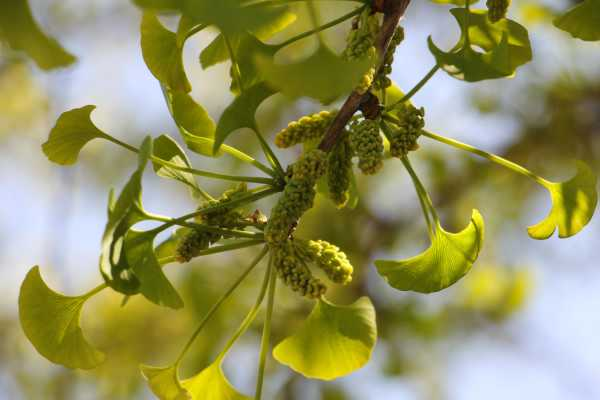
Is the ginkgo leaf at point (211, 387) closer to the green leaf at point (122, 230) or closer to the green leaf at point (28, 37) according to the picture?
the green leaf at point (122, 230)

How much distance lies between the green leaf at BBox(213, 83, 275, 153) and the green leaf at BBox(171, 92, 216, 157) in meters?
0.06

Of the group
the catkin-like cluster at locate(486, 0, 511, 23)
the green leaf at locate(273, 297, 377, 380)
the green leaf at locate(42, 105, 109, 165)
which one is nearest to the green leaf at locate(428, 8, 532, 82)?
the catkin-like cluster at locate(486, 0, 511, 23)

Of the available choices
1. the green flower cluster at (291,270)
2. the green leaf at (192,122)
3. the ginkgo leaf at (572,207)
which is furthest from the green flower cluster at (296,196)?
the ginkgo leaf at (572,207)

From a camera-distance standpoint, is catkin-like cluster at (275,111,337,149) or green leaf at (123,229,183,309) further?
catkin-like cluster at (275,111,337,149)

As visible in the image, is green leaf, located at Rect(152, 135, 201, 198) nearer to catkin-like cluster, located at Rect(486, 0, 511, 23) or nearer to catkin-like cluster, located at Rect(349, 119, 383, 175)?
catkin-like cluster, located at Rect(349, 119, 383, 175)

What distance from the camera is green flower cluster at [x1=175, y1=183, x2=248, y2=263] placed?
0.61m

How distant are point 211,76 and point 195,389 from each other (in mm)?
1688

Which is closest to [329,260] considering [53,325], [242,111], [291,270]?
[291,270]

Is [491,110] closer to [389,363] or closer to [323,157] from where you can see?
[389,363]

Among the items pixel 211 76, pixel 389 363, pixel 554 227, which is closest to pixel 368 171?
pixel 554 227

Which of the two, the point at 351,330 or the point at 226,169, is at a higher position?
the point at 351,330

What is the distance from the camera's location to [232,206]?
0.60 meters

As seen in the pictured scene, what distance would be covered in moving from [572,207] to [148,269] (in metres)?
0.40

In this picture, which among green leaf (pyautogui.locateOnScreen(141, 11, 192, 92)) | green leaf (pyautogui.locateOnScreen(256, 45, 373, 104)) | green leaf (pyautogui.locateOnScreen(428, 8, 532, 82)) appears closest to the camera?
green leaf (pyautogui.locateOnScreen(256, 45, 373, 104))
